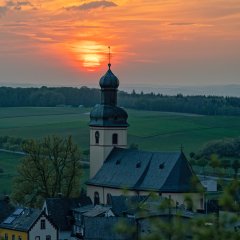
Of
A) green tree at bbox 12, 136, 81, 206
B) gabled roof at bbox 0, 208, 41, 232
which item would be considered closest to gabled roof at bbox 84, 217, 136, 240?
gabled roof at bbox 0, 208, 41, 232

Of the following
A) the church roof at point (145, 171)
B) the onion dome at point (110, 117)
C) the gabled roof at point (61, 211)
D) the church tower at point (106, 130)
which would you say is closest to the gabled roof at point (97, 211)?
the gabled roof at point (61, 211)

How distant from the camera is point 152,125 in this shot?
145000mm

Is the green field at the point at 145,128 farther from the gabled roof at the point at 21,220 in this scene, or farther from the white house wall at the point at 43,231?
the white house wall at the point at 43,231

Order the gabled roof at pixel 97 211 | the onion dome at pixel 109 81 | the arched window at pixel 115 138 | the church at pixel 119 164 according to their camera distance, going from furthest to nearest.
→ the onion dome at pixel 109 81
the arched window at pixel 115 138
the church at pixel 119 164
the gabled roof at pixel 97 211

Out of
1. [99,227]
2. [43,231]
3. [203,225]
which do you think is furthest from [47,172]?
[203,225]

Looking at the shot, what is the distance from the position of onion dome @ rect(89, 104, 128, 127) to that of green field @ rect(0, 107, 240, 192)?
117 ft

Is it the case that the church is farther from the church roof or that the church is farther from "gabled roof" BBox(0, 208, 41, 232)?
"gabled roof" BBox(0, 208, 41, 232)

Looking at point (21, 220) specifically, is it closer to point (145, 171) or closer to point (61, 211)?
point (61, 211)

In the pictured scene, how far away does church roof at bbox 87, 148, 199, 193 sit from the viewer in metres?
61.8

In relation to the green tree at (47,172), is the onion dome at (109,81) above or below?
above

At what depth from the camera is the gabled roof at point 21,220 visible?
53.3m

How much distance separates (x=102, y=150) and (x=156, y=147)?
52907 mm

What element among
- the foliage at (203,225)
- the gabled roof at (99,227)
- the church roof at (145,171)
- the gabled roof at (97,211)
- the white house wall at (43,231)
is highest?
the foliage at (203,225)

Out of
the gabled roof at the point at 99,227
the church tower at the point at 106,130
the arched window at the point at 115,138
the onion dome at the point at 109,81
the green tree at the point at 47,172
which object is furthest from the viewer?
the onion dome at the point at 109,81
